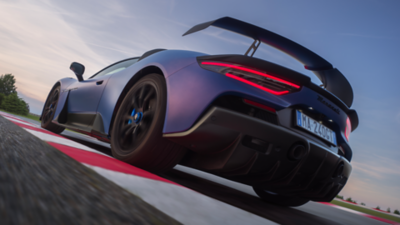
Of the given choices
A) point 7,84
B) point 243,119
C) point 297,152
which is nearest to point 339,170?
point 297,152

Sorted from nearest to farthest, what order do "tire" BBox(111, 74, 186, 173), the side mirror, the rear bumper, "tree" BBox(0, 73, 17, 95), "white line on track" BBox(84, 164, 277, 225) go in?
"white line on track" BBox(84, 164, 277, 225), the rear bumper, "tire" BBox(111, 74, 186, 173), the side mirror, "tree" BBox(0, 73, 17, 95)

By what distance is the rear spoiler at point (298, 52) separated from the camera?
2.14m

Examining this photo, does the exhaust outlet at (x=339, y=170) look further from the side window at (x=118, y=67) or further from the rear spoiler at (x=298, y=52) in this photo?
the side window at (x=118, y=67)

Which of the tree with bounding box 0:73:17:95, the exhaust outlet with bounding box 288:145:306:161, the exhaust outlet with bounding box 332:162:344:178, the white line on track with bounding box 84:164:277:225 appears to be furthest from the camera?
the tree with bounding box 0:73:17:95

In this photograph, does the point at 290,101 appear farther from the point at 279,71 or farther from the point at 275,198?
the point at 275,198

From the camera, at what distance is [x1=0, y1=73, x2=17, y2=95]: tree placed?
255 ft

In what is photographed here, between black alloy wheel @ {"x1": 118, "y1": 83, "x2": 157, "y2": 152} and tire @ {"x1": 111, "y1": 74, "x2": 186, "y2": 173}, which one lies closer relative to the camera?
tire @ {"x1": 111, "y1": 74, "x2": 186, "y2": 173}

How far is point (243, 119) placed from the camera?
1.79 metres

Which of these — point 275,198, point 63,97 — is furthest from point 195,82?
point 63,97

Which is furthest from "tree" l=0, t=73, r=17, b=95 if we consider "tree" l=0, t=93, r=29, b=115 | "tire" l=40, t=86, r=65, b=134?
"tire" l=40, t=86, r=65, b=134

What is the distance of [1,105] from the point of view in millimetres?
62875

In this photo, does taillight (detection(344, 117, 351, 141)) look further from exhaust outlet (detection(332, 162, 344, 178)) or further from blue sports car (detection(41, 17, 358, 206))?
exhaust outlet (detection(332, 162, 344, 178))

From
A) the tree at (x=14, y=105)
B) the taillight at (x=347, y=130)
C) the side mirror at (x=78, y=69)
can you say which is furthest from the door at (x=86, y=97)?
the tree at (x=14, y=105)

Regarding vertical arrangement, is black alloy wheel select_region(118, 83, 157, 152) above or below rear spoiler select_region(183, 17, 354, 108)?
below
